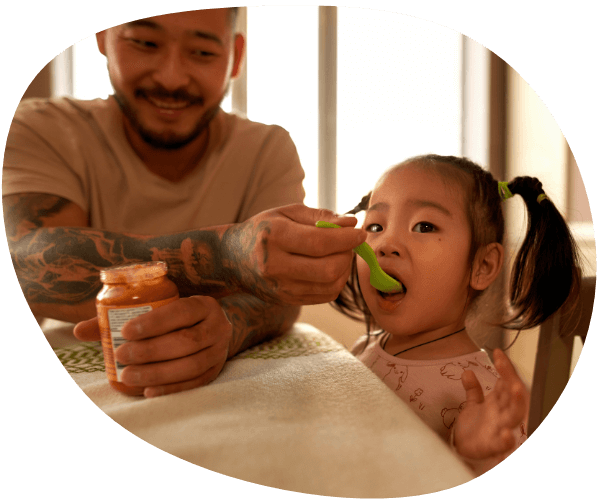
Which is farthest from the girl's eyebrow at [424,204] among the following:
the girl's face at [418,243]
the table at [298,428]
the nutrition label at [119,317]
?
the nutrition label at [119,317]

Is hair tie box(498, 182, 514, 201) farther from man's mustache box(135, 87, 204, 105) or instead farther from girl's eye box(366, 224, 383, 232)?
man's mustache box(135, 87, 204, 105)

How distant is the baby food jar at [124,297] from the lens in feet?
1.76

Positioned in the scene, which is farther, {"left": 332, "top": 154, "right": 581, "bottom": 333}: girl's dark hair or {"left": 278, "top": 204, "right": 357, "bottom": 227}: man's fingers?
{"left": 332, "top": 154, "right": 581, "bottom": 333}: girl's dark hair

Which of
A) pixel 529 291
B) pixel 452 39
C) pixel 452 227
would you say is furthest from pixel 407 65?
pixel 529 291

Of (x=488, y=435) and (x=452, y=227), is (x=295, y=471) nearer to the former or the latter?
(x=488, y=435)

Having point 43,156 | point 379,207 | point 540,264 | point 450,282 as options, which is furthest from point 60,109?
point 540,264

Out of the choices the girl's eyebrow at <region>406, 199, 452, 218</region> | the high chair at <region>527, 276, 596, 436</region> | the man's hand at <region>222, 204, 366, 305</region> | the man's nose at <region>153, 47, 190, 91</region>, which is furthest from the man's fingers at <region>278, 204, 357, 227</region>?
the high chair at <region>527, 276, 596, 436</region>

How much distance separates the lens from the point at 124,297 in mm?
534

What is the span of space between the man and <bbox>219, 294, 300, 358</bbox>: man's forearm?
0.04 feet

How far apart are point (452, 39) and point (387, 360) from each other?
43 cm

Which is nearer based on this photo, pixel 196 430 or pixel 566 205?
pixel 196 430

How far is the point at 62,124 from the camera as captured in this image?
2.00ft

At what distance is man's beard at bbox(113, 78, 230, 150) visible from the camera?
59 centimetres

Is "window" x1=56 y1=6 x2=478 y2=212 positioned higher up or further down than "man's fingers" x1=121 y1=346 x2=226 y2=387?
higher up
